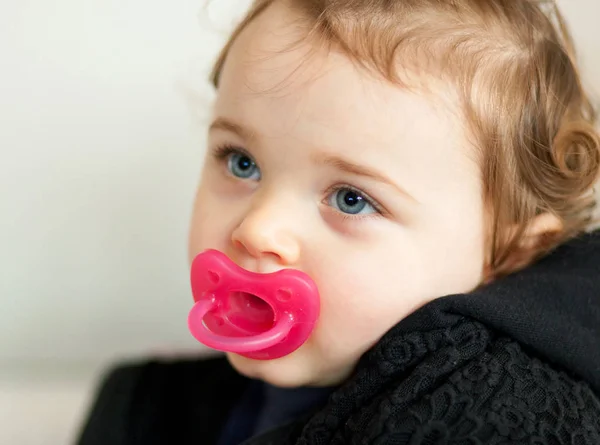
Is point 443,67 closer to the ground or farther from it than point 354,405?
farther from it

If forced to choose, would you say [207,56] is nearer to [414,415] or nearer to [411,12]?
[411,12]

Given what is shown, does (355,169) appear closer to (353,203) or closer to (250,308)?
(353,203)

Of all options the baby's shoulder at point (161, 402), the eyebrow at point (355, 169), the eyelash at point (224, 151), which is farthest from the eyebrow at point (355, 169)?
the baby's shoulder at point (161, 402)

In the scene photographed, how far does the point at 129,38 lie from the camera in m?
1.04

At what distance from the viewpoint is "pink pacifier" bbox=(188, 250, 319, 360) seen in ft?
2.02

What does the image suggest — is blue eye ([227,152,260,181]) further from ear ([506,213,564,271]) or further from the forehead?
ear ([506,213,564,271])

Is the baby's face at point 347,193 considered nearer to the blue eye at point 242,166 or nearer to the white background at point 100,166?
the blue eye at point 242,166

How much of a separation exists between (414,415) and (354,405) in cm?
8

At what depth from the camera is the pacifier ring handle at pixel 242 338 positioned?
0.62m

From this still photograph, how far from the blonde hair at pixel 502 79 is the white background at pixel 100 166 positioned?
0.27 m

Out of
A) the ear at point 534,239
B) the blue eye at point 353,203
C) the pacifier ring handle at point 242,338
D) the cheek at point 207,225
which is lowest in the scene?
the pacifier ring handle at point 242,338

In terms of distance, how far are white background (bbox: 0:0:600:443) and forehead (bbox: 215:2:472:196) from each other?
0.42 metres

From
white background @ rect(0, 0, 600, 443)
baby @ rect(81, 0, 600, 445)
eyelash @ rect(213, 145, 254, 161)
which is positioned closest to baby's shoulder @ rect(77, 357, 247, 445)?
white background @ rect(0, 0, 600, 443)

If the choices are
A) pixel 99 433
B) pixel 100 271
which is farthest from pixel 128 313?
pixel 99 433
